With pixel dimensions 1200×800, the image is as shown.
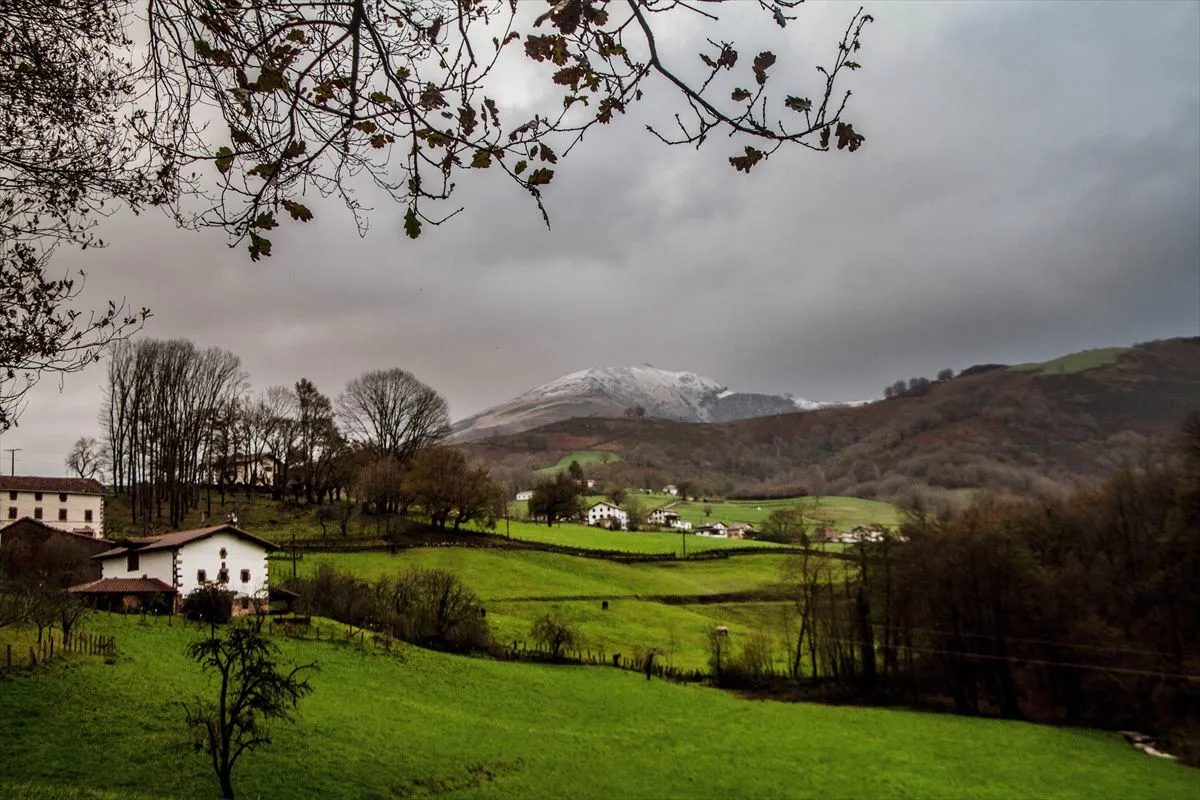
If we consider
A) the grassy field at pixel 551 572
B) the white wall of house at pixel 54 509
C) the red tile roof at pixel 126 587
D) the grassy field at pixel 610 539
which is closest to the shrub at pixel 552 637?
the grassy field at pixel 551 572

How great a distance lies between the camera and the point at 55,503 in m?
56.8

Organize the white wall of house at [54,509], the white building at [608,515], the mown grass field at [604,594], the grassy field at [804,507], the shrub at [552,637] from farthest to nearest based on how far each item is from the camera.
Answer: the grassy field at [804,507]
the white building at [608,515]
the white wall of house at [54,509]
the mown grass field at [604,594]
the shrub at [552,637]

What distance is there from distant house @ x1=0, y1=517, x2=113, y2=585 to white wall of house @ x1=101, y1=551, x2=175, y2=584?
3.49 ft

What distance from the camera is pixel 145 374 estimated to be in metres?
62.1

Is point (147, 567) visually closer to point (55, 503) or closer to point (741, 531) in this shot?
point (55, 503)

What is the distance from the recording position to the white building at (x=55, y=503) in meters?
56.2

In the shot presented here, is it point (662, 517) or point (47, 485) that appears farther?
point (662, 517)

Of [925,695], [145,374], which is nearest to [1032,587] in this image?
[925,695]

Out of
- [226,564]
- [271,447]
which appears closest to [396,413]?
[271,447]

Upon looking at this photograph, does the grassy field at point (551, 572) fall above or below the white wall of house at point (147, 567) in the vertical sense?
below

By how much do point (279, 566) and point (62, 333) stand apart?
171 feet

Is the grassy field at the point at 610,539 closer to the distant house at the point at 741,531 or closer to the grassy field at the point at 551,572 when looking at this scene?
the grassy field at the point at 551,572

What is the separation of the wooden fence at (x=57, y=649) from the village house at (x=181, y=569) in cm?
1167

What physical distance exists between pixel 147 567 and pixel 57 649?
16.8 metres
